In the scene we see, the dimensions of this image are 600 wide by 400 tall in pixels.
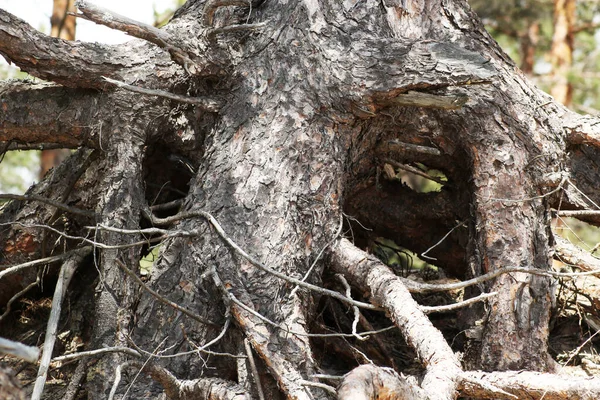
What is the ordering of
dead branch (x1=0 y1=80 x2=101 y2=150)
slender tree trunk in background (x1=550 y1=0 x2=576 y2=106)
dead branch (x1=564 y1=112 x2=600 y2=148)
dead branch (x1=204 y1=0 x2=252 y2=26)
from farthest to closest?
slender tree trunk in background (x1=550 y1=0 x2=576 y2=106), dead branch (x1=564 y1=112 x2=600 y2=148), dead branch (x1=0 y1=80 x2=101 y2=150), dead branch (x1=204 y1=0 x2=252 y2=26)

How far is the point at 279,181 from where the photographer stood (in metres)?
2.86

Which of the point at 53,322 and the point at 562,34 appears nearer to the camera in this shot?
the point at 53,322

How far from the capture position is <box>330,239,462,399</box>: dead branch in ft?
7.75

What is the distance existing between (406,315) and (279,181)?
0.74 m

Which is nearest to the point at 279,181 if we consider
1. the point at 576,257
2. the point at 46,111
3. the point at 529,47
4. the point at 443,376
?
the point at 443,376

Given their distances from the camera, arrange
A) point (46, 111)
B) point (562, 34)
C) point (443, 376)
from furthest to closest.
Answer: point (562, 34), point (46, 111), point (443, 376)

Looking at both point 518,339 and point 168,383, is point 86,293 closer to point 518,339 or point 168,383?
point 168,383

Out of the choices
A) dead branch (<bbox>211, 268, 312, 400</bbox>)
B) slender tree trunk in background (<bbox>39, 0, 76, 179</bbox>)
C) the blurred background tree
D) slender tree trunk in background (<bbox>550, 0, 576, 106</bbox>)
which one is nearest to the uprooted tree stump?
dead branch (<bbox>211, 268, 312, 400</bbox>)

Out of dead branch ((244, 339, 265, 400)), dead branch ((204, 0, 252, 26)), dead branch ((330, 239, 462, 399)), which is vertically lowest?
dead branch ((244, 339, 265, 400))

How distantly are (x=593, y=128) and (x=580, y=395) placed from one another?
5.09 ft

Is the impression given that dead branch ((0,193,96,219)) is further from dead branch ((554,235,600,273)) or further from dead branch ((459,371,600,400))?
dead branch ((554,235,600,273))

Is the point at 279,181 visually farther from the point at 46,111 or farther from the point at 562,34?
the point at 562,34

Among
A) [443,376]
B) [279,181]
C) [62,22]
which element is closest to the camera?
[443,376]

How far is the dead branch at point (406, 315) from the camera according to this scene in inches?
93.0
